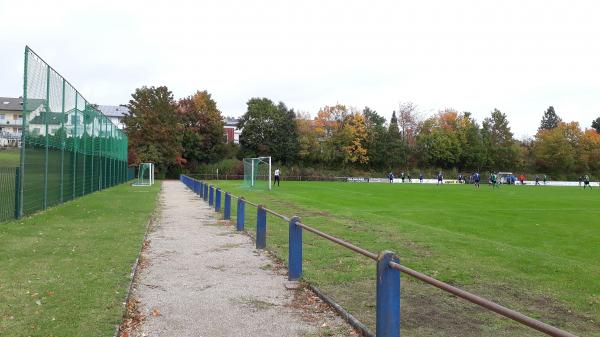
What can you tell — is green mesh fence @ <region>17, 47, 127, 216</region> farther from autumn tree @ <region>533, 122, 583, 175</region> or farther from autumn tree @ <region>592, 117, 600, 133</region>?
autumn tree @ <region>592, 117, 600, 133</region>

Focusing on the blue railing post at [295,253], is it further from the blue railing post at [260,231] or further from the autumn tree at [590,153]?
the autumn tree at [590,153]

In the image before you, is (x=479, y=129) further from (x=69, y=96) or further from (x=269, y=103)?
(x=69, y=96)

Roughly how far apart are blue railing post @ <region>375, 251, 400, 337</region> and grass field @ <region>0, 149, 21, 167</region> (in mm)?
14500

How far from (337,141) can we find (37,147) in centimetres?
6857

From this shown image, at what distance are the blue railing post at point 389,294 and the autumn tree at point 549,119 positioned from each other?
14140cm

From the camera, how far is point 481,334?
17.5 feet

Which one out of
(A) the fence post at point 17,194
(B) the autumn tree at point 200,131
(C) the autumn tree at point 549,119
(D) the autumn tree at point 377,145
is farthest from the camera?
(C) the autumn tree at point 549,119

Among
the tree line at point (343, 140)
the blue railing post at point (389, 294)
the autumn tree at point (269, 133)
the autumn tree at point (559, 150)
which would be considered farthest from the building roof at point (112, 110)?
the blue railing post at point (389, 294)

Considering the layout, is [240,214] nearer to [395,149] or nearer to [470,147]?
[395,149]

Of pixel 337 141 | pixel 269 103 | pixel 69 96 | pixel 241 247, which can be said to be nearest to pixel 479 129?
pixel 337 141

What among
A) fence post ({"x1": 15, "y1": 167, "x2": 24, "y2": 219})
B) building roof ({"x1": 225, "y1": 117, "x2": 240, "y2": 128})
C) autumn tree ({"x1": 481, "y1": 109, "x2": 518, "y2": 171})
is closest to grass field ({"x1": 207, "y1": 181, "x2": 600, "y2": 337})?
fence post ({"x1": 15, "y1": 167, "x2": 24, "y2": 219})

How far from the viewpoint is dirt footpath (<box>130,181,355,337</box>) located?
5484 millimetres

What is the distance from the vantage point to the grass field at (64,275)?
17.5 feet

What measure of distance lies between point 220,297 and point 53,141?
1503cm
